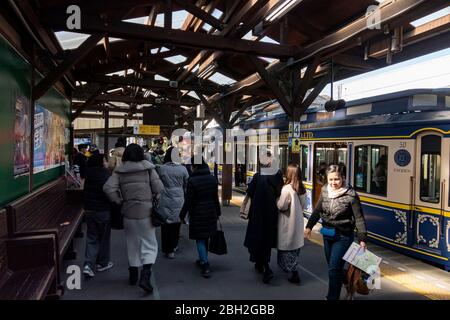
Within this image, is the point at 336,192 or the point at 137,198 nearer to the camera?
the point at 336,192

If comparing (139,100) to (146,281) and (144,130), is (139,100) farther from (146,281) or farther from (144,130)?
(146,281)

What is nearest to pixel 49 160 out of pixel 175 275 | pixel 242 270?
pixel 175 275

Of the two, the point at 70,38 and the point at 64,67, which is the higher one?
the point at 70,38

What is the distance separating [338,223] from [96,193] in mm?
2853

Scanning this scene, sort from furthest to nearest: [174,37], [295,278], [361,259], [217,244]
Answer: [174,37]
[217,244]
[295,278]
[361,259]

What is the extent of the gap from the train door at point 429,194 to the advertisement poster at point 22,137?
225 inches

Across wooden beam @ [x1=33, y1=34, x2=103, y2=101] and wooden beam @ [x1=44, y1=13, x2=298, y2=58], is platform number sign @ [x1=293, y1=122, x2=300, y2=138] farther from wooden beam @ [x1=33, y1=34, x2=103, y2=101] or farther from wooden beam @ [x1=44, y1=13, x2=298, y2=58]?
wooden beam @ [x1=33, y1=34, x2=103, y2=101]

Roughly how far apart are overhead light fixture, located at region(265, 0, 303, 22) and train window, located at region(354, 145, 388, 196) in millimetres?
2981

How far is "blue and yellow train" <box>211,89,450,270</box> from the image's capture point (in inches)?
213

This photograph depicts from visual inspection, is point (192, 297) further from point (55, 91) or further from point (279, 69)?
point (55, 91)

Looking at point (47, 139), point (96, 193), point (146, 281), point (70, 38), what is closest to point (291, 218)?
point (146, 281)

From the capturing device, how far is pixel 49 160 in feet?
22.3

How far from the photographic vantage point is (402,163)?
600cm
